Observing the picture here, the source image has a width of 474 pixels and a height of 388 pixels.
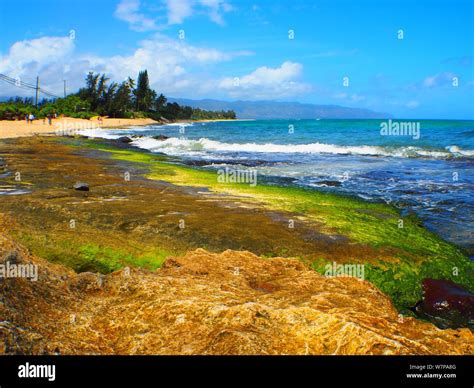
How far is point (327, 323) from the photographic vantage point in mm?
4355

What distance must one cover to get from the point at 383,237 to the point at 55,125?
65388mm

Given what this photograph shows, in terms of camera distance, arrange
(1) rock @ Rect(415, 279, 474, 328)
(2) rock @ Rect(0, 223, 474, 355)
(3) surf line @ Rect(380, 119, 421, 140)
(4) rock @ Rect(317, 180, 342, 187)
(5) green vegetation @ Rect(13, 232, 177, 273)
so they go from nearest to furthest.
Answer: (2) rock @ Rect(0, 223, 474, 355)
(1) rock @ Rect(415, 279, 474, 328)
(5) green vegetation @ Rect(13, 232, 177, 273)
(4) rock @ Rect(317, 180, 342, 187)
(3) surf line @ Rect(380, 119, 421, 140)

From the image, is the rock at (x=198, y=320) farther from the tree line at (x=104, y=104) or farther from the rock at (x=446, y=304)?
the tree line at (x=104, y=104)

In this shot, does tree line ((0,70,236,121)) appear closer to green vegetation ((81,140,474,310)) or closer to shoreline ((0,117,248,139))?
shoreline ((0,117,248,139))

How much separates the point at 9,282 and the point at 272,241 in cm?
648

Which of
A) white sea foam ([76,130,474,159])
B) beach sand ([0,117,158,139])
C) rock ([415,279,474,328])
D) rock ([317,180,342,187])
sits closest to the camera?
rock ([415,279,474,328])

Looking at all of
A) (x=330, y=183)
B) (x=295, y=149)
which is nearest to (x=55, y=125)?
(x=295, y=149)

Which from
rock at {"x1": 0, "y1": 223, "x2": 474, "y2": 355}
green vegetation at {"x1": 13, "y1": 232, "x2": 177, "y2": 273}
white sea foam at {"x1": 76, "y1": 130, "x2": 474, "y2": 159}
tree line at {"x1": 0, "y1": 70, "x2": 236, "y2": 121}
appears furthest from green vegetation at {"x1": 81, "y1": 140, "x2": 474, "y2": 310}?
tree line at {"x1": 0, "y1": 70, "x2": 236, "y2": 121}

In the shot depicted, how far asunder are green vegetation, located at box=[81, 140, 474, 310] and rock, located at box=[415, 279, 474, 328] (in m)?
0.22

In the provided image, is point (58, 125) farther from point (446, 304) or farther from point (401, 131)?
point (446, 304)

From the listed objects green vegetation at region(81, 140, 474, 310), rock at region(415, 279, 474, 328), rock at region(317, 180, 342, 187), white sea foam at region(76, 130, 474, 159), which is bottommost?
rock at region(415, 279, 474, 328)

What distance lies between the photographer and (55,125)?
66.0 meters

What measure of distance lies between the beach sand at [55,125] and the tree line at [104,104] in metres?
3.70

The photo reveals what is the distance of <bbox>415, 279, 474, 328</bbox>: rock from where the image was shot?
24.3ft
